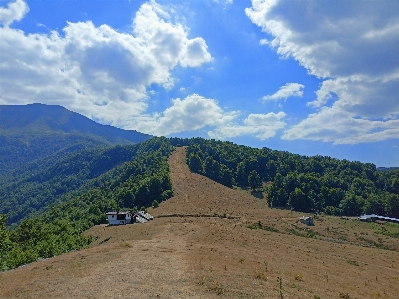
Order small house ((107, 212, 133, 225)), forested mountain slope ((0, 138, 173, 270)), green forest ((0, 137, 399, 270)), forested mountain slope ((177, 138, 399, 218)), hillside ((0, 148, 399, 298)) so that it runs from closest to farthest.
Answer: hillside ((0, 148, 399, 298)) → forested mountain slope ((0, 138, 173, 270)) → green forest ((0, 137, 399, 270)) → small house ((107, 212, 133, 225)) → forested mountain slope ((177, 138, 399, 218))

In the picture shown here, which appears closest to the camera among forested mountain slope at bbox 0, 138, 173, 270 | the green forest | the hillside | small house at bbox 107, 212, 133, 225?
the hillside

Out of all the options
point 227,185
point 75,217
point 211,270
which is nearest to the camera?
point 211,270

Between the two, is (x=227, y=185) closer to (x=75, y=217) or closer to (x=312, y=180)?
(x=312, y=180)

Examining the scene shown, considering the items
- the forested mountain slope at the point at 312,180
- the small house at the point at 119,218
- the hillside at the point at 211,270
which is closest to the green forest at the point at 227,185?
the forested mountain slope at the point at 312,180

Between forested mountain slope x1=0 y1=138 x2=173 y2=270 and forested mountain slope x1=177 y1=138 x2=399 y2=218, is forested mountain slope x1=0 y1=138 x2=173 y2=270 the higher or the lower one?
the lower one

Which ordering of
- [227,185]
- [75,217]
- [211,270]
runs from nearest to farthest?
[211,270] → [75,217] → [227,185]

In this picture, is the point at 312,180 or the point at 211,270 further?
the point at 312,180

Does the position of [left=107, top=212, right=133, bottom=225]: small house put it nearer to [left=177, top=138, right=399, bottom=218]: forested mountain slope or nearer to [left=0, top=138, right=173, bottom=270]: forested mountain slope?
[left=0, top=138, right=173, bottom=270]: forested mountain slope

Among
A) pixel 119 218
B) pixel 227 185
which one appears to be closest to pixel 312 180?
pixel 227 185

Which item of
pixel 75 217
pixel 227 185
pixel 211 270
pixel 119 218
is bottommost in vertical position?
pixel 75 217

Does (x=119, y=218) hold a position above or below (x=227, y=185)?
below

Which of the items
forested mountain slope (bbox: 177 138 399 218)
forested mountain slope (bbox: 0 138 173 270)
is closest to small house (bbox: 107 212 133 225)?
forested mountain slope (bbox: 0 138 173 270)

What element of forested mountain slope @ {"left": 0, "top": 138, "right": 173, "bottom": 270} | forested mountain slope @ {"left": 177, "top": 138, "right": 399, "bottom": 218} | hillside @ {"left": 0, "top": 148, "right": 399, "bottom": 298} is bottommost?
forested mountain slope @ {"left": 0, "top": 138, "right": 173, "bottom": 270}

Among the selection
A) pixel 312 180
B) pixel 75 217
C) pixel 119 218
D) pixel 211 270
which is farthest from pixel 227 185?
pixel 211 270
